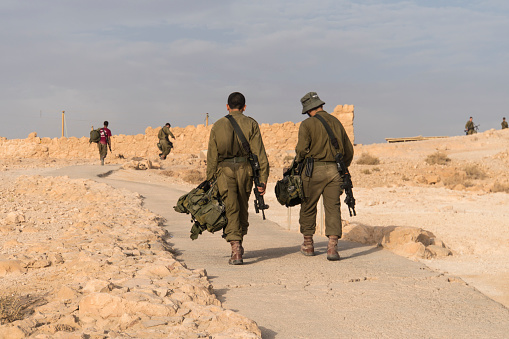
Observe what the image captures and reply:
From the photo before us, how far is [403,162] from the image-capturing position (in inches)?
1268

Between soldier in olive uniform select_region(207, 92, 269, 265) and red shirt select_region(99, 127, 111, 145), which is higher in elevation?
red shirt select_region(99, 127, 111, 145)

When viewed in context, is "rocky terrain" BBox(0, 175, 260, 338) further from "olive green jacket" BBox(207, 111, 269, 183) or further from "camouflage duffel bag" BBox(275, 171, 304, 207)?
"camouflage duffel bag" BBox(275, 171, 304, 207)

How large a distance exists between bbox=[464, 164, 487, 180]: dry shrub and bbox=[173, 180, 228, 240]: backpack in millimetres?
23210

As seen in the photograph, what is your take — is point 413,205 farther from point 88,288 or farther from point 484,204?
point 88,288

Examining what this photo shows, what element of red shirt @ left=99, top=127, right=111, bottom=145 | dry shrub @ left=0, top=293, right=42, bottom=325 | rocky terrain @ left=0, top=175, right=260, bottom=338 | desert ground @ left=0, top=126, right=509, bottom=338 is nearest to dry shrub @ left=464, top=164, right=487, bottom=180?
desert ground @ left=0, top=126, right=509, bottom=338

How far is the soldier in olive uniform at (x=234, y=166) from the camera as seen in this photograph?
6.10 metres

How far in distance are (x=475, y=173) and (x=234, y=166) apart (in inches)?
952

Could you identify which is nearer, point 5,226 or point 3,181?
point 5,226

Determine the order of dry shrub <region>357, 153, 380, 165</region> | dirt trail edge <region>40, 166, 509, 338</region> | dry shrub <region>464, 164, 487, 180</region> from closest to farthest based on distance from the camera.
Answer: dirt trail edge <region>40, 166, 509, 338</region> → dry shrub <region>464, 164, 487, 180</region> → dry shrub <region>357, 153, 380, 165</region>

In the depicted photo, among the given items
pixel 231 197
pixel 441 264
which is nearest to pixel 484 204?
pixel 441 264

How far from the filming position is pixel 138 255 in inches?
240

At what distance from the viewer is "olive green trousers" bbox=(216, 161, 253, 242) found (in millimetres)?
6109

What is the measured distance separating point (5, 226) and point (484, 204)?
11767 millimetres

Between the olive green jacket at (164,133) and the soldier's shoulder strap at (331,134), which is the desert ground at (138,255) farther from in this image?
the olive green jacket at (164,133)
